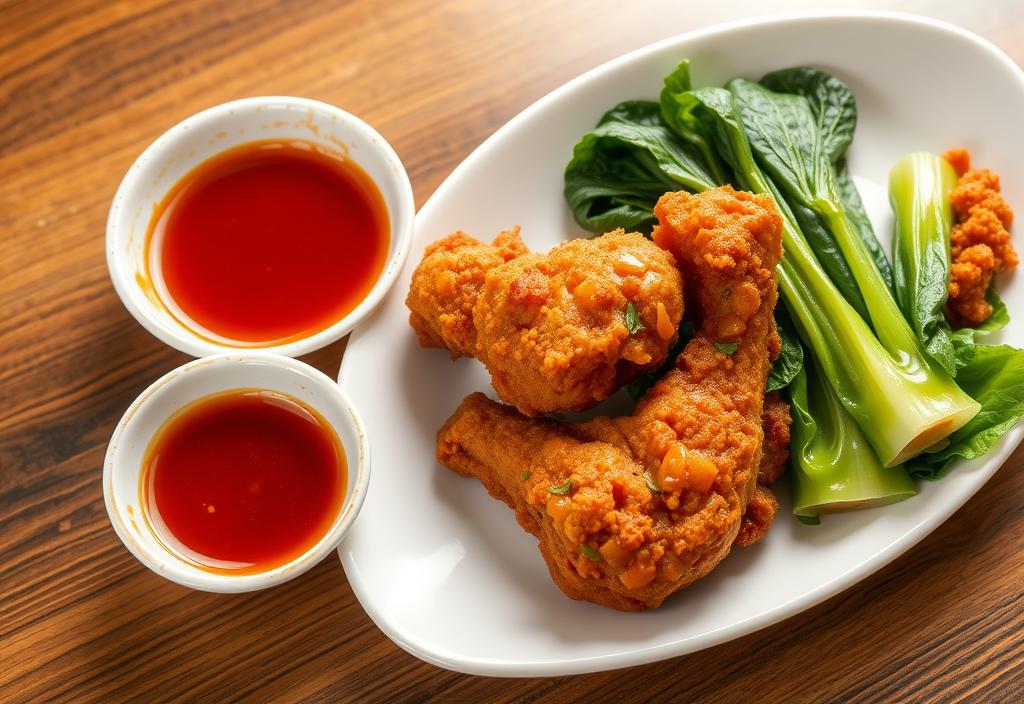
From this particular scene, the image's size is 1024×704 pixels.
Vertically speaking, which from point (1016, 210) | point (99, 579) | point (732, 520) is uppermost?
point (1016, 210)

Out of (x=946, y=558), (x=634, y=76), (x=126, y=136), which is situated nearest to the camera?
(x=946, y=558)

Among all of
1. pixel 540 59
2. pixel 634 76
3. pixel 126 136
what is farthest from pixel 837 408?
pixel 126 136

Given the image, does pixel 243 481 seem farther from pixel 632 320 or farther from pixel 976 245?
pixel 976 245

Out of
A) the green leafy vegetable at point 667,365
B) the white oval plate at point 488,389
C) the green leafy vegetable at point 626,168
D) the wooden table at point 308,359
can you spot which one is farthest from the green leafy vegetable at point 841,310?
the wooden table at point 308,359

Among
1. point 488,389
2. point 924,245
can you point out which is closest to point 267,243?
point 488,389

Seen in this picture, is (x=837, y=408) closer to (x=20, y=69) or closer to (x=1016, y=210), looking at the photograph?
(x=1016, y=210)
